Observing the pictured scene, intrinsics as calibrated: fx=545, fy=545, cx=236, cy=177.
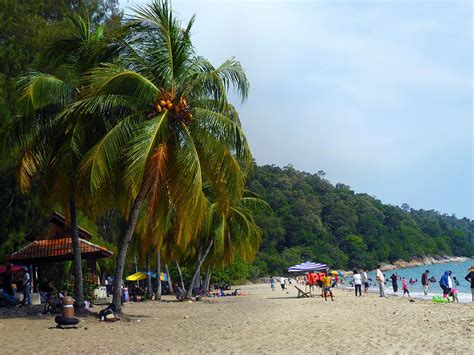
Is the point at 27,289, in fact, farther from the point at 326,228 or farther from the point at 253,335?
the point at 326,228

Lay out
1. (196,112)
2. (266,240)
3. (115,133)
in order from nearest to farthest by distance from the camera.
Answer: (115,133) < (196,112) < (266,240)

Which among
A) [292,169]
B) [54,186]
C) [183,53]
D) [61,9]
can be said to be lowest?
[54,186]

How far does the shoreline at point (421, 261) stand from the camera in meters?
117

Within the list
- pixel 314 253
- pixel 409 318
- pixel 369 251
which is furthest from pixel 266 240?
pixel 409 318

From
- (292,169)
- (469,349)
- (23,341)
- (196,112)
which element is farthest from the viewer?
(292,169)

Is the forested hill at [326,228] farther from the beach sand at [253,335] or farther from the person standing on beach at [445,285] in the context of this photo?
the beach sand at [253,335]

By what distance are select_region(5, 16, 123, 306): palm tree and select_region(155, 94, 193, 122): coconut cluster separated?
2.05m

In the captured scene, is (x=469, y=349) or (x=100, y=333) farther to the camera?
(x=100, y=333)

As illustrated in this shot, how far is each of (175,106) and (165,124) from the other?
→ 0.80 metres

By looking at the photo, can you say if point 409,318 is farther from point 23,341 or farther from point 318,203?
point 318,203

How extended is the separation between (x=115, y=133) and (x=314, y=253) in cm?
8799

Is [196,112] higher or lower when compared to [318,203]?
lower

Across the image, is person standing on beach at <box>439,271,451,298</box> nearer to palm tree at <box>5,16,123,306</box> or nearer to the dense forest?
the dense forest

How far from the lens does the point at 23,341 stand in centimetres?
1123
